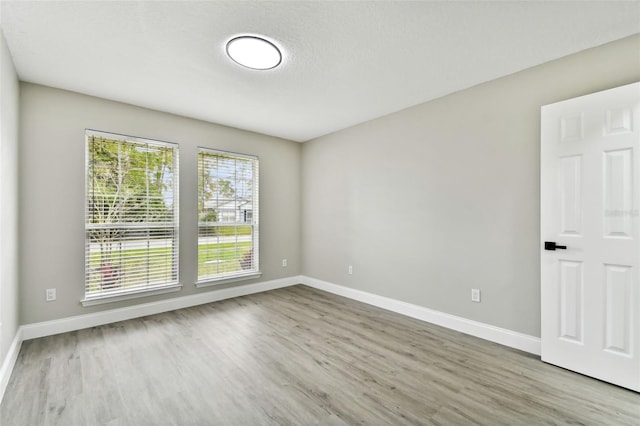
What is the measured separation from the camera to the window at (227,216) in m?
4.09

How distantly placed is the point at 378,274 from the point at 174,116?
3522mm

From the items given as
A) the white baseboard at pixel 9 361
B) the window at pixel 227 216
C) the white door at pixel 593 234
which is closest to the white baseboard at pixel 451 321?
the white door at pixel 593 234

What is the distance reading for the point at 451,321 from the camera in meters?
3.12

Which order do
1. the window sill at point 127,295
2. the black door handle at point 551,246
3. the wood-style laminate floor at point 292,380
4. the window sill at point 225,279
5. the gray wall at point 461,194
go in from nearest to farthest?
the wood-style laminate floor at point 292,380
the black door handle at point 551,246
the gray wall at point 461,194
the window sill at point 127,295
the window sill at point 225,279

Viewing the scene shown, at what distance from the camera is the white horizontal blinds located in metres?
3.24

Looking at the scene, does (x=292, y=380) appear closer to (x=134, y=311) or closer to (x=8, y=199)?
(x=134, y=311)

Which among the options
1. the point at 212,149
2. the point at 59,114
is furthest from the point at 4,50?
the point at 212,149

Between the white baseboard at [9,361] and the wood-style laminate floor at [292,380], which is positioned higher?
the white baseboard at [9,361]

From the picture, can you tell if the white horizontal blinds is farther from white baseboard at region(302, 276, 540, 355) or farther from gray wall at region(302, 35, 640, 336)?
white baseboard at region(302, 276, 540, 355)

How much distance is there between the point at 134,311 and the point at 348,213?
3112 mm

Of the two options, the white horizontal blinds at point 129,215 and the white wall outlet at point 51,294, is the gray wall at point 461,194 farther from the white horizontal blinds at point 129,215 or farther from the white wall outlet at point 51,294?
the white wall outlet at point 51,294

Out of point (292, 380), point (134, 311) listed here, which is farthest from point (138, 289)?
point (292, 380)

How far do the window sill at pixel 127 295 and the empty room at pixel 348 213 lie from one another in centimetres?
2

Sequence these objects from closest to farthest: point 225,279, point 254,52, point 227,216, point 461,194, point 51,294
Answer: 1. point 254,52
2. point 51,294
3. point 461,194
4. point 225,279
5. point 227,216
